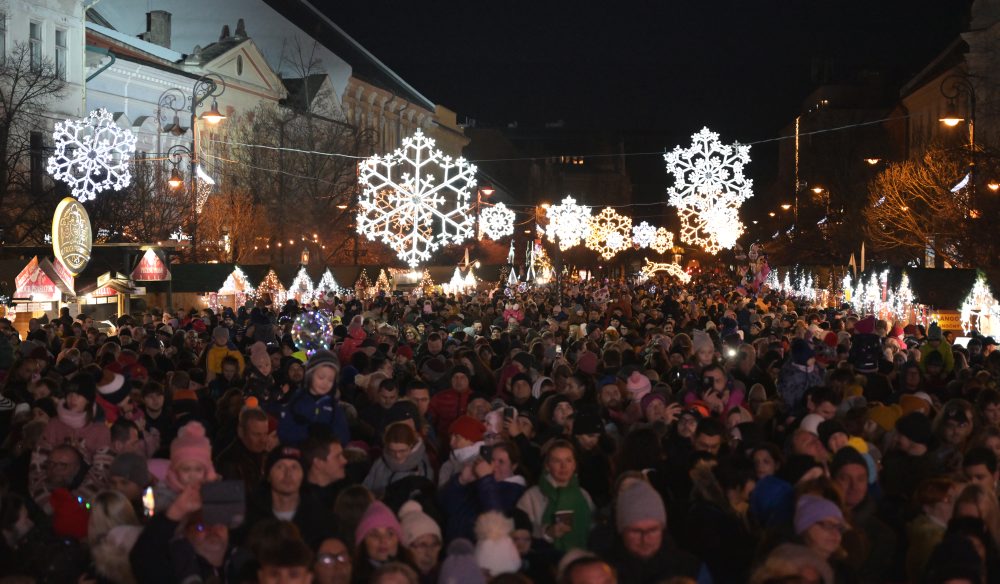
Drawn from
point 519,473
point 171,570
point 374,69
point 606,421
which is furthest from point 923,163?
point 374,69

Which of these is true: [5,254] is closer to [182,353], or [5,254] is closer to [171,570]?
[182,353]

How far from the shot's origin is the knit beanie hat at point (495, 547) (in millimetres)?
5824

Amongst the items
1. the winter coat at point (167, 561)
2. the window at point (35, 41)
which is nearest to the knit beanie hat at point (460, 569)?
the winter coat at point (167, 561)

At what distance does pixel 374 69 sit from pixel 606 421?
70537mm

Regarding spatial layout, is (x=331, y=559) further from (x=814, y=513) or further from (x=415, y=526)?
(x=814, y=513)

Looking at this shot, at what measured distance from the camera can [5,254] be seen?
27984mm

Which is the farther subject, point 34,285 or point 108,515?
point 34,285

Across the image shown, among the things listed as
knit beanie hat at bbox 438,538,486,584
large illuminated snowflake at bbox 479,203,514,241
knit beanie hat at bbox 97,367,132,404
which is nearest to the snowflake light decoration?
large illuminated snowflake at bbox 479,203,514,241

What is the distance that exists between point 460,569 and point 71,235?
18.1 m

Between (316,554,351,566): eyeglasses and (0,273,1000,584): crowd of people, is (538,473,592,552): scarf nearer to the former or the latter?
(0,273,1000,584): crowd of people

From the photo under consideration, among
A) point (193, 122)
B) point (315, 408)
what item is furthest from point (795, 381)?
point (193, 122)

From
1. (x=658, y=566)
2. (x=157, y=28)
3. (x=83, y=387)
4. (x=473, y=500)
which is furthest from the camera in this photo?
(x=157, y=28)

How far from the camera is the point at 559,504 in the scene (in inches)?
265

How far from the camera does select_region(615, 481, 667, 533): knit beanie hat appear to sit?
5.76 metres
